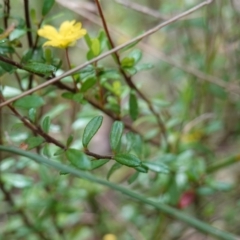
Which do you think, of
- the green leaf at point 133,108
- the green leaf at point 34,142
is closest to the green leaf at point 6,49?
the green leaf at point 34,142

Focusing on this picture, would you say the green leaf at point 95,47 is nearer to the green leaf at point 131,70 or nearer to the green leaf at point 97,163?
the green leaf at point 131,70

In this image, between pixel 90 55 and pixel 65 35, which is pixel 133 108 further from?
pixel 65 35

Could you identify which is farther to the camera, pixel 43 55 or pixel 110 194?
pixel 110 194

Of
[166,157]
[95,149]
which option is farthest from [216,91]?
[95,149]

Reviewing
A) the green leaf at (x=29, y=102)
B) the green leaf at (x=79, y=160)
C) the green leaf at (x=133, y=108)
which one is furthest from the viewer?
the green leaf at (x=133, y=108)

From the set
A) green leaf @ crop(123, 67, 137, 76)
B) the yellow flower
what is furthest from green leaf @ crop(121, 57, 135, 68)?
the yellow flower

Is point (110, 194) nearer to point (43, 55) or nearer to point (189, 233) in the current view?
point (189, 233)

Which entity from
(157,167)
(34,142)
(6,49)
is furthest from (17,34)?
(157,167)

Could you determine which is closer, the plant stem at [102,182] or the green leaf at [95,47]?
the plant stem at [102,182]
